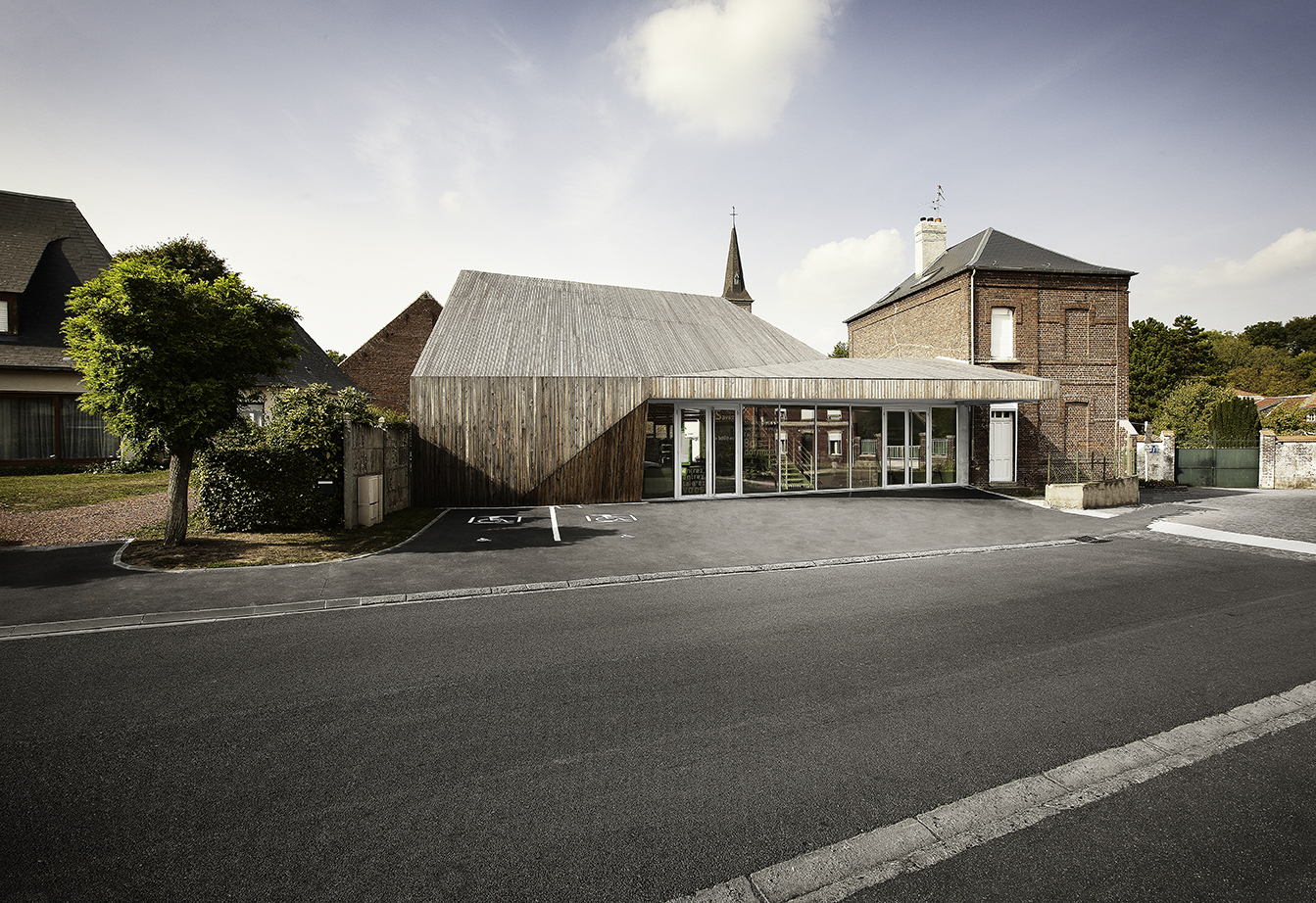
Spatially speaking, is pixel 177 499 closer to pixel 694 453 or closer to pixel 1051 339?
pixel 694 453

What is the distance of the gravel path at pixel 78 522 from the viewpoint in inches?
392

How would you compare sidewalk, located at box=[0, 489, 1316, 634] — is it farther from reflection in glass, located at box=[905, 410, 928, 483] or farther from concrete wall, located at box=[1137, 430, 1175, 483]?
concrete wall, located at box=[1137, 430, 1175, 483]

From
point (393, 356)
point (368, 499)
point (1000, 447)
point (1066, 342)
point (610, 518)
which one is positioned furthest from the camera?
point (393, 356)

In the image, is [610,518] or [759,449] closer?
[610,518]

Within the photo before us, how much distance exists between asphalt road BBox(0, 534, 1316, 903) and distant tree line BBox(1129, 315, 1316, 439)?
31409 millimetres

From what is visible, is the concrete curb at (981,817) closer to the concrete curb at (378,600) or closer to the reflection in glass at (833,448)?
the concrete curb at (378,600)

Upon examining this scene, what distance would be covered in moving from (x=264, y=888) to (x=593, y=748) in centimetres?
164

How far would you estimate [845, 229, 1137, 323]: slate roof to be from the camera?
22.0 metres

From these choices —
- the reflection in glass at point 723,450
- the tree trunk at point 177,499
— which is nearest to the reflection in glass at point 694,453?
the reflection in glass at point 723,450

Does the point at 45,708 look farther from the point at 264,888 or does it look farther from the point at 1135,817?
the point at 1135,817

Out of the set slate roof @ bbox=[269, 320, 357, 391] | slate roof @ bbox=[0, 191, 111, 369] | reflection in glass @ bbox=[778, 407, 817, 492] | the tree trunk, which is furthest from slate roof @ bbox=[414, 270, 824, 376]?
slate roof @ bbox=[0, 191, 111, 369]

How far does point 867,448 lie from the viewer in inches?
745

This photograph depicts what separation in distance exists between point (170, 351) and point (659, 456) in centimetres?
1079

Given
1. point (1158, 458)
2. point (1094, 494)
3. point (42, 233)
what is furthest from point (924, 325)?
point (42, 233)
